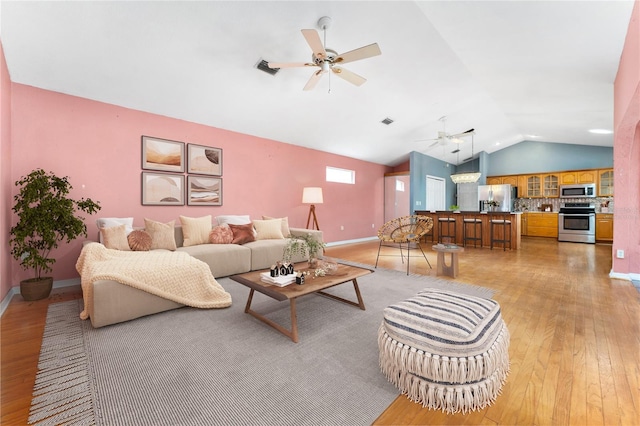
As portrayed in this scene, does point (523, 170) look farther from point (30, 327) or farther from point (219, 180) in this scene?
point (30, 327)

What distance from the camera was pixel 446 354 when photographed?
1.39 metres

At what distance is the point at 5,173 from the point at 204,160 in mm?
2332

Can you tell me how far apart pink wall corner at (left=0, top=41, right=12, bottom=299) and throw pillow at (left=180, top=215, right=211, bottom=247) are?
1.78m

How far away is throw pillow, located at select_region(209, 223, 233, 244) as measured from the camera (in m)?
4.23

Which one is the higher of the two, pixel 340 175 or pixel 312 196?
pixel 340 175

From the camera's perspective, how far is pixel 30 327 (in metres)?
2.32

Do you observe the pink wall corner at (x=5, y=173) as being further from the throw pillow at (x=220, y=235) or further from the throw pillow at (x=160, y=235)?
the throw pillow at (x=220, y=235)

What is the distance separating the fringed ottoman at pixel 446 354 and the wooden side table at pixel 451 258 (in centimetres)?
227

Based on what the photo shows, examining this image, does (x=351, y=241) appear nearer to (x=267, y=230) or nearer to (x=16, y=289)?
(x=267, y=230)

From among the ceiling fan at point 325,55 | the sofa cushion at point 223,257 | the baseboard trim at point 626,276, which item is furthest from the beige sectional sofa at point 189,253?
the baseboard trim at point 626,276

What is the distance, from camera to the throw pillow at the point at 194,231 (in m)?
4.07

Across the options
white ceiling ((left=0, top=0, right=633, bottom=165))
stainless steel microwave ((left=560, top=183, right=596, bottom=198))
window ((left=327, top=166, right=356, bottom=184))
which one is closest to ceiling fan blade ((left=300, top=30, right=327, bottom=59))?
white ceiling ((left=0, top=0, right=633, bottom=165))

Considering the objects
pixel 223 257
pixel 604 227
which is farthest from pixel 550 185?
pixel 223 257

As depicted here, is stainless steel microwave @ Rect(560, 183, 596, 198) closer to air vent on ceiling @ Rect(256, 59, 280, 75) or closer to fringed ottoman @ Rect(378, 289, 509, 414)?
fringed ottoman @ Rect(378, 289, 509, 414)
